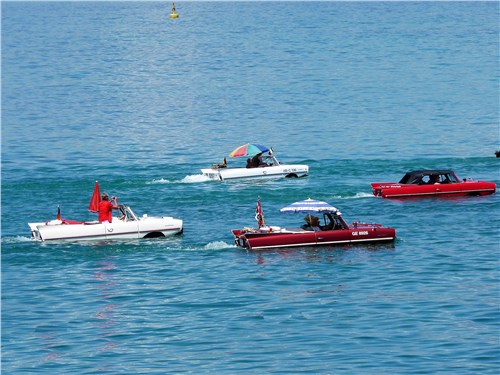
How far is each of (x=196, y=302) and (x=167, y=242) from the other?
34.7ft

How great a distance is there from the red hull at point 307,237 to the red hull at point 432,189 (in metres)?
11.4

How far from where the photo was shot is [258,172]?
3159 inches

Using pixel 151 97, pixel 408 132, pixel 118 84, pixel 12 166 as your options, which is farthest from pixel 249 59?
pixel 12 166

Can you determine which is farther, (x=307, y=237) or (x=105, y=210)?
(x=105, y=210)

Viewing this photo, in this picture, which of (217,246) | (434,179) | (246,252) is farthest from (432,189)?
(246,252)

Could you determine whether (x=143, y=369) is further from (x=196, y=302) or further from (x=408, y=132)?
(x=408, y=132)

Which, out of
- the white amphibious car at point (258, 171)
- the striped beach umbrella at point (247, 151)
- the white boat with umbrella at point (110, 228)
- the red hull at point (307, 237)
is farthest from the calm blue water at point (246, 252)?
the striped beach umbrella at point (247, 151)

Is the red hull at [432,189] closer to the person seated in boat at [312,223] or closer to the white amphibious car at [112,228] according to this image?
the person seated in boat at [312,223]

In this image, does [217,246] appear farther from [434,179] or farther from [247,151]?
[247,151]

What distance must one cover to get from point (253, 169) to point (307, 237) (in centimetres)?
1989

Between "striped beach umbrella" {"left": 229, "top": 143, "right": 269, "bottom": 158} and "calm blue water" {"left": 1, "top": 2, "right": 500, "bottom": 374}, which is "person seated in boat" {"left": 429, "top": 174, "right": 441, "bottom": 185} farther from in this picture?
"striped beach umbrella" {"left": 229, "top": 143, "right": 269, "bottom": 158}

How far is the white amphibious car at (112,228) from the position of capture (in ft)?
204

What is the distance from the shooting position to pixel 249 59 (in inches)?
7259

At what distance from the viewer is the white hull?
262 ft
